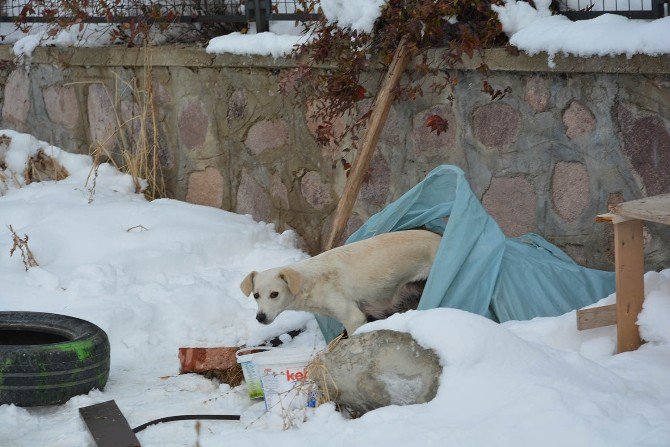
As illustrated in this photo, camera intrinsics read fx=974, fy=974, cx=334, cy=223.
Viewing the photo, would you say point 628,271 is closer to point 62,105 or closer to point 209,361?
point 209,361

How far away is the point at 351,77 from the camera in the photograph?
5.69 metres

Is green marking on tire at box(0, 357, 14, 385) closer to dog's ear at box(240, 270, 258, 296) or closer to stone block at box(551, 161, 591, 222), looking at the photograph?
dog's ear at box(240, 270, 258, 296)

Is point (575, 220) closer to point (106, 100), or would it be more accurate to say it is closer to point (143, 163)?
point (143, 163)

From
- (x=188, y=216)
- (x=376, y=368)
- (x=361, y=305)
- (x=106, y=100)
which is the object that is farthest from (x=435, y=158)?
(x=106, y=100)

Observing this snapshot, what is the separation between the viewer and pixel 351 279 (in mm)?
4867

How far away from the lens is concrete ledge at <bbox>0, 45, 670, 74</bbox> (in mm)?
4730

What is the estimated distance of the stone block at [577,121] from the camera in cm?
498

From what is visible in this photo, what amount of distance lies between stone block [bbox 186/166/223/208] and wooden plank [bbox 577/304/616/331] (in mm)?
3522

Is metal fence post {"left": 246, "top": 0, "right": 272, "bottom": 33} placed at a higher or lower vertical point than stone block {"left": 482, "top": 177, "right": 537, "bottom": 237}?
higher

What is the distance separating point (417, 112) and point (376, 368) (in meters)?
2.39

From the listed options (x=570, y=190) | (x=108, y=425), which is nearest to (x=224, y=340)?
(x=108, y=425)

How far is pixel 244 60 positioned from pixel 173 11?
3.09ft

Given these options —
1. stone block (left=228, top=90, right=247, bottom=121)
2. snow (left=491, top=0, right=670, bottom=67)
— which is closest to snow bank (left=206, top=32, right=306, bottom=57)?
stone block (left=228, top=90, right=247, bottom=121)

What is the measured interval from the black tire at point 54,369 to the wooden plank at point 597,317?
215cm
